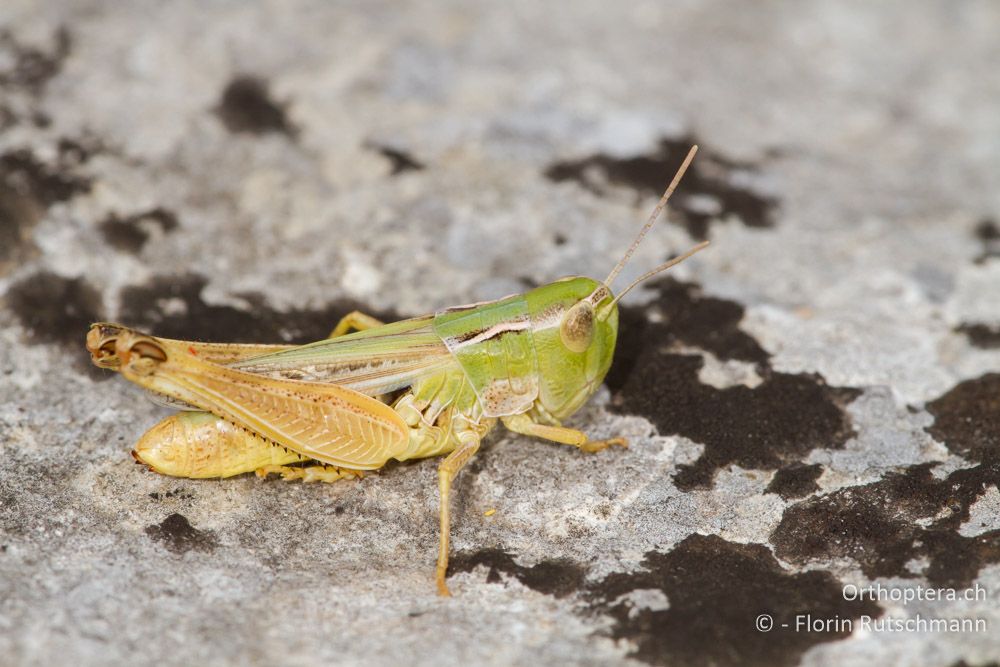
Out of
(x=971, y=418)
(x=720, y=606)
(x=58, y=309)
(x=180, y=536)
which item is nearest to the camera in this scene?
(x=720, y=606)

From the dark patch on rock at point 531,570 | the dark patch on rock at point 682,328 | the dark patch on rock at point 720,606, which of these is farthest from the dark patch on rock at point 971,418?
the dark patch on rock at point 531,570

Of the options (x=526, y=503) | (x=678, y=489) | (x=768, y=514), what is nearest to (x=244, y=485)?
(x=526, y=503)

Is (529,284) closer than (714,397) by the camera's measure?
No

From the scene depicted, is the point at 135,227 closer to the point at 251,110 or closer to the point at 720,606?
the point at 251,110

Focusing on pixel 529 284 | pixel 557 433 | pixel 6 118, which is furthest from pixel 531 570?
pixel 6 118

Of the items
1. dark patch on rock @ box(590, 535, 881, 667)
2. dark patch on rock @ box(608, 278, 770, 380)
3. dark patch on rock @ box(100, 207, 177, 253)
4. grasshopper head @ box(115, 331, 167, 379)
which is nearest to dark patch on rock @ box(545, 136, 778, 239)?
dark patch on rock @ box(608, 278, 770, 380)

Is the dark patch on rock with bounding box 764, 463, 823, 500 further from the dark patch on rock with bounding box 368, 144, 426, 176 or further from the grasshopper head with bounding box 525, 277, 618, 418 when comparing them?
the dark patch on rock with bounding box 368, 144, 426, 176

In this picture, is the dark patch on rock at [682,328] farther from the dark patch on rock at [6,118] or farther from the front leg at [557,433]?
the dark patch on rock at [6,118]

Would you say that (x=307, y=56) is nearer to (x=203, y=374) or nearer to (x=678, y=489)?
(x=203, y=374)
